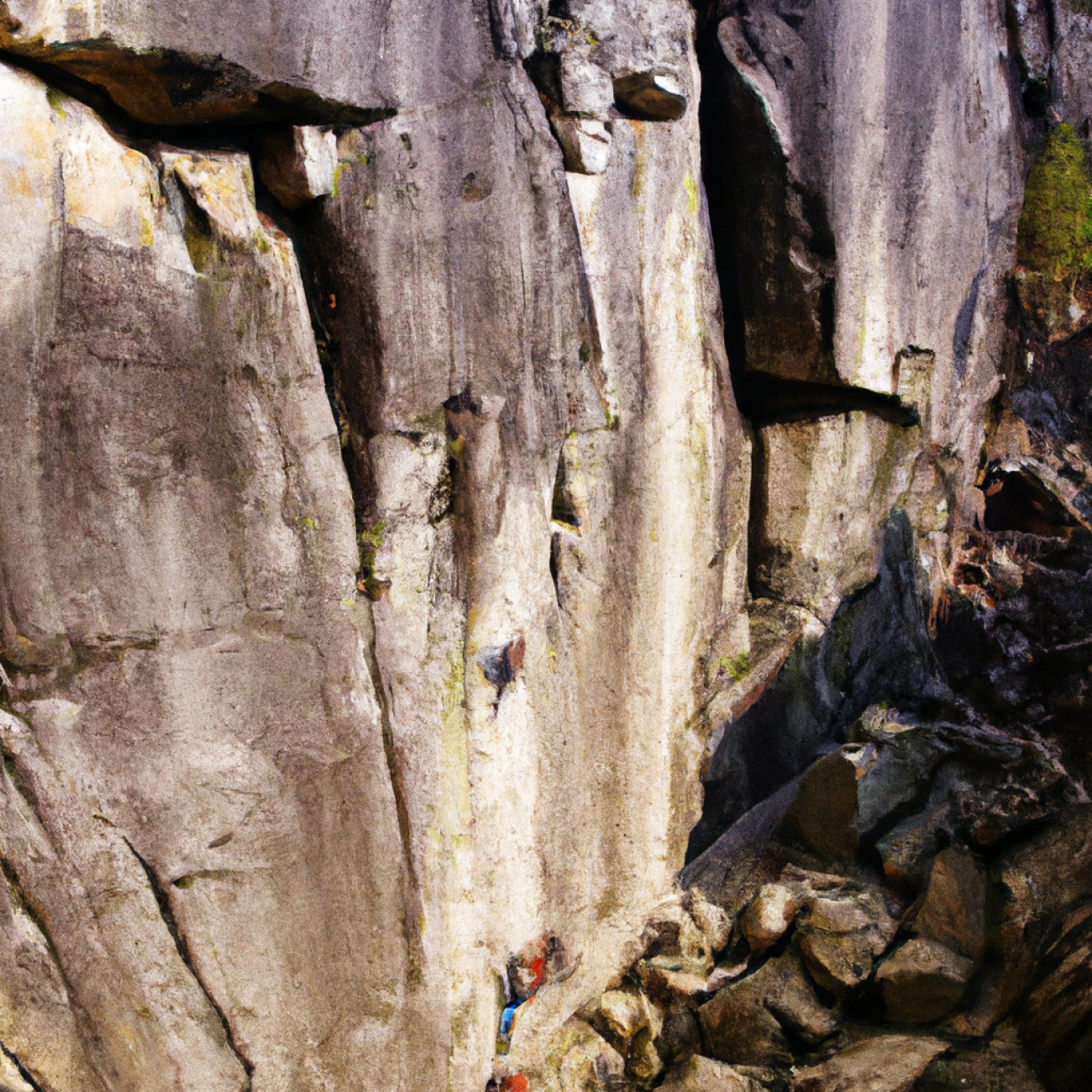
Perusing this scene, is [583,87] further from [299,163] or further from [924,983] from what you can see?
[924,983]

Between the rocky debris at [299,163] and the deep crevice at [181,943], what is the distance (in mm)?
2508

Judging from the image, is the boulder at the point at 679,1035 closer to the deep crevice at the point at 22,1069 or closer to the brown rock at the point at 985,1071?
the brown rock at the point at 985,1071

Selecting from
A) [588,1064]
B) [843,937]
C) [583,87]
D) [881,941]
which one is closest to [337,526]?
[583,87]

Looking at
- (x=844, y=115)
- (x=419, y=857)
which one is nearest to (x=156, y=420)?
(x=419, y=857)

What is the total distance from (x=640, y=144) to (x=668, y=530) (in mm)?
1708

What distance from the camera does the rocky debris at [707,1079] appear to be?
381 cm

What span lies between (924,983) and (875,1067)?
16.3 inches

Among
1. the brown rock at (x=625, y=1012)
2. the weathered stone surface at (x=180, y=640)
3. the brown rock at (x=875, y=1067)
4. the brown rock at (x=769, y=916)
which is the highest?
the weathered stone surface at (x=180, y=640)

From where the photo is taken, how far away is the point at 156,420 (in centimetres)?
328

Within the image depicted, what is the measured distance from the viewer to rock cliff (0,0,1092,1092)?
10.8 feet

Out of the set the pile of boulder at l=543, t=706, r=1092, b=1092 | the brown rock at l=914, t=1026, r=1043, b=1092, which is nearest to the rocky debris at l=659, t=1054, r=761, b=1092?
the pile of boulder at l=543, t=706, r=1092, b=1092

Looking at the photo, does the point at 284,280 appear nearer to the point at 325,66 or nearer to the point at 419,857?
the point at 325,66

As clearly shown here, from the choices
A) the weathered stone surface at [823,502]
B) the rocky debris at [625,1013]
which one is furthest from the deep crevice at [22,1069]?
the weathered stone surface at [823,502]

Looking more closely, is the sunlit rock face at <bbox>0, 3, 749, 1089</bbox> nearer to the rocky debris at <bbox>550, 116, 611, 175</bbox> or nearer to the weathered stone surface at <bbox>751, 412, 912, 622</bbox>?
the rocky debris at <bbox>550, 116, 611, 175</bbox>
